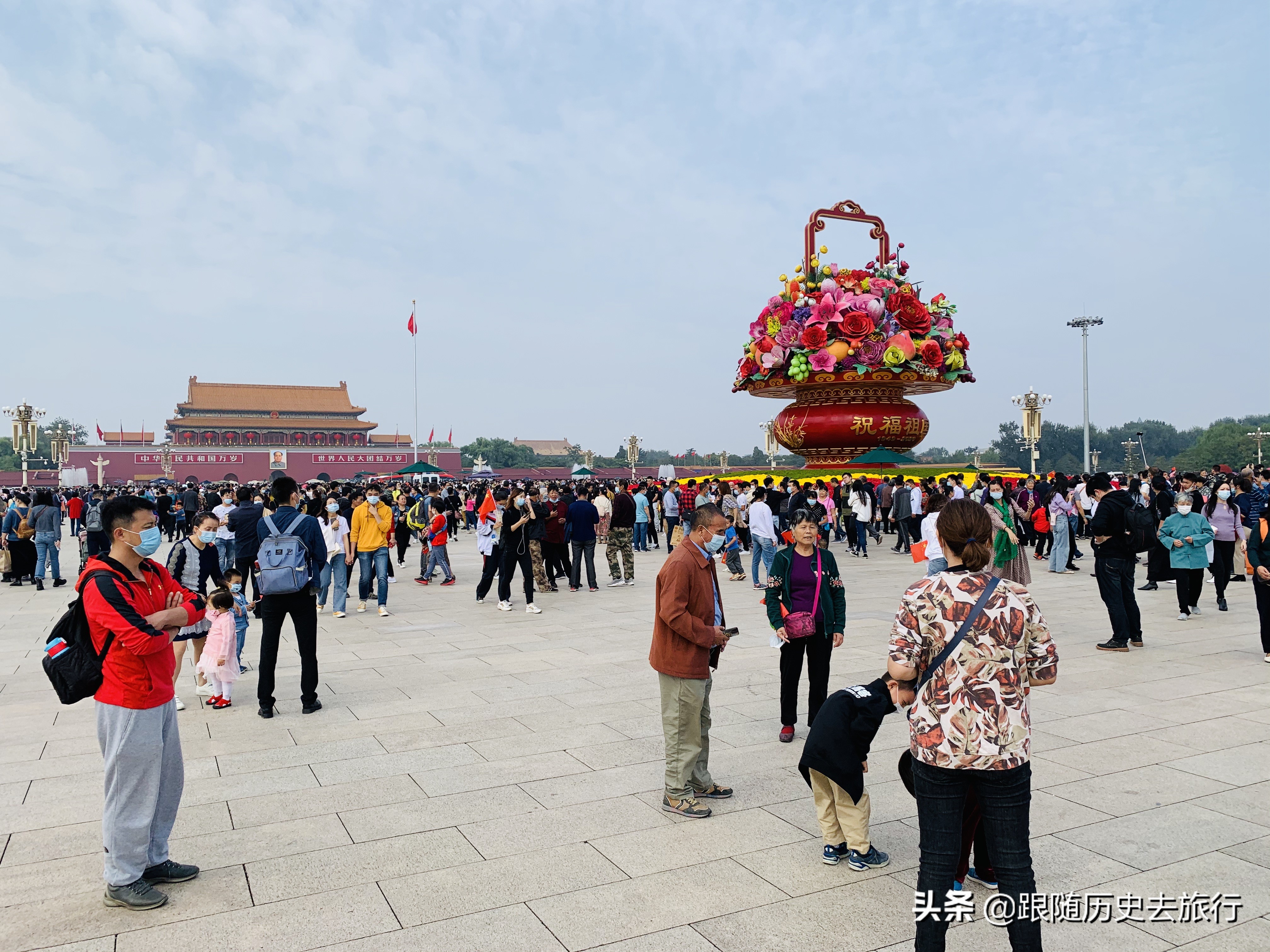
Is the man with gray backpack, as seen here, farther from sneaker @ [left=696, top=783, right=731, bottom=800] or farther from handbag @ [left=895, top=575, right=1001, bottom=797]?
handbag @ [left=895, top=575, right=1001, bottom=797]

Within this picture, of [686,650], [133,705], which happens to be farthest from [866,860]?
[133,705]

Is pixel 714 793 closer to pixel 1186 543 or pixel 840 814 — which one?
pixel 840 814

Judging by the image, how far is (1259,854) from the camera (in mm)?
3607

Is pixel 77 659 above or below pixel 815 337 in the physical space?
A: below

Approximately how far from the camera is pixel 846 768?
11.1 ft

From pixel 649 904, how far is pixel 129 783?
2.06 meters

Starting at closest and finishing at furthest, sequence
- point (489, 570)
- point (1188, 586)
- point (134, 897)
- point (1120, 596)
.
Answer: point (134, 897) < point (1120, 596) < point (1188, 586) < point (489, 570)

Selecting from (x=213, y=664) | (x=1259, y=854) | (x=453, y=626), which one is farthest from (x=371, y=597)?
(x=1259, y=854)

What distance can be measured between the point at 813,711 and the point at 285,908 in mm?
3045

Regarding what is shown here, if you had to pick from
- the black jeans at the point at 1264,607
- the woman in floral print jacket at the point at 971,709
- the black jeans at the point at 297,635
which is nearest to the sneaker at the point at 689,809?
the woman in floral print jacket at the point at 971,709

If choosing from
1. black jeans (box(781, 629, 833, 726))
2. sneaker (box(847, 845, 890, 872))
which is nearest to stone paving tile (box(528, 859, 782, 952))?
sneaker (box(847, 845, 890, 872))

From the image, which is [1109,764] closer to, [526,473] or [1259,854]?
[1259,854]

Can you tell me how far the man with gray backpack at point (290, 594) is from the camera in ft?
19.3

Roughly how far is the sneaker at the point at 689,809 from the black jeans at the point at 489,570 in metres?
6.96
